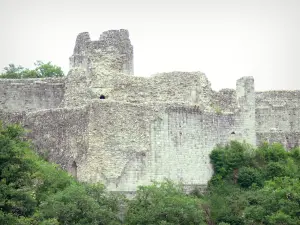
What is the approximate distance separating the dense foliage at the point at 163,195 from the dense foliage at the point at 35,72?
48.1 feet

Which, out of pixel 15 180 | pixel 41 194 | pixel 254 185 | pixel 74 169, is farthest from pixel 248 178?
pixel 15 180

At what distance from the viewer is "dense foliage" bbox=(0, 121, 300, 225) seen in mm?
43438

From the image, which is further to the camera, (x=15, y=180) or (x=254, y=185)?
(x=254, y=185)

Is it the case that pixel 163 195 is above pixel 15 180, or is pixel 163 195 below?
below

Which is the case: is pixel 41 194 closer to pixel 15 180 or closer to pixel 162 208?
pixel 15 180

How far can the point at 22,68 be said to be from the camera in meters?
68.9

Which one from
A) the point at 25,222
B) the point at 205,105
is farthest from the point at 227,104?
the point at 25,222

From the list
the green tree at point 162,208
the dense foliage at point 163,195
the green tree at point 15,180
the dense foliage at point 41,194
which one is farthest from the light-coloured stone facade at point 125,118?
the green tree at point 15,180

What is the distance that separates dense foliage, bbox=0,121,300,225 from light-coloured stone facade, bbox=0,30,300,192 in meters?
0.99

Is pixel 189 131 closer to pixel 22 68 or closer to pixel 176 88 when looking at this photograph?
pixel 176 88

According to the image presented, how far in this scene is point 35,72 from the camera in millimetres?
66375

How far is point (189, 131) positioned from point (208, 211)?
14.6 feet

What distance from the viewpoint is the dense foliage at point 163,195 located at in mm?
43438

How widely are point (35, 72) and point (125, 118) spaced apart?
16394 mm
